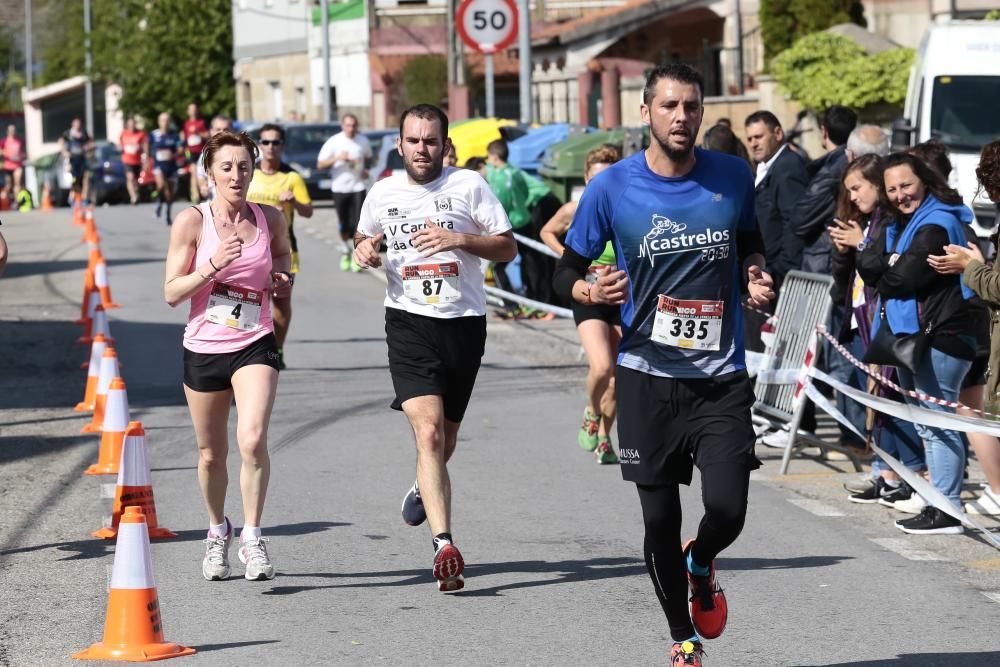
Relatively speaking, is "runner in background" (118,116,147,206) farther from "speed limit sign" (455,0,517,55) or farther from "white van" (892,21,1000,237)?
"white van" (892,21,1000,237)

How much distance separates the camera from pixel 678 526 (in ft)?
20.2

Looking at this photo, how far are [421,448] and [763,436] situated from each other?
184 inches

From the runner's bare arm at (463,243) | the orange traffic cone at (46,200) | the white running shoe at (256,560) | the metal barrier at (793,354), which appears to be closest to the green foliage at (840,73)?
the metal barrier at (793,354)

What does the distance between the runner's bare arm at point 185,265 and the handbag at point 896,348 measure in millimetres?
3545

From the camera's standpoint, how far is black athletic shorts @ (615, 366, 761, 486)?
6137mm

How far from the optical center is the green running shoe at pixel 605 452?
11.1m

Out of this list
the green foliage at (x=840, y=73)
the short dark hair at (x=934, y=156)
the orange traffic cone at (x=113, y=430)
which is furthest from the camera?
the green foliage at (x=840, y=73)

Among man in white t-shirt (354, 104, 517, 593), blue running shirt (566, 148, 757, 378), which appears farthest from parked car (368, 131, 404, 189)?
blue running shirt (566, 148, 757, 378)

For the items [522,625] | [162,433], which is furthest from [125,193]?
[522,625]

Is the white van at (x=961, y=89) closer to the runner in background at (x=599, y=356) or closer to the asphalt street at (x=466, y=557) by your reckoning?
the asphalt street at (x=466, y=557)

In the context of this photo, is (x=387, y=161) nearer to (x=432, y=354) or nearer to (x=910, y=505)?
(x=910, y=505)

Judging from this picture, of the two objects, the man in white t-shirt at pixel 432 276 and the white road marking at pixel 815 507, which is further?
the white road marking at pixel 815 507

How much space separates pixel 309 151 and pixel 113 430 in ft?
85.8

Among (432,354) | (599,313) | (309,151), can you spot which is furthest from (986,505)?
(309,151)
